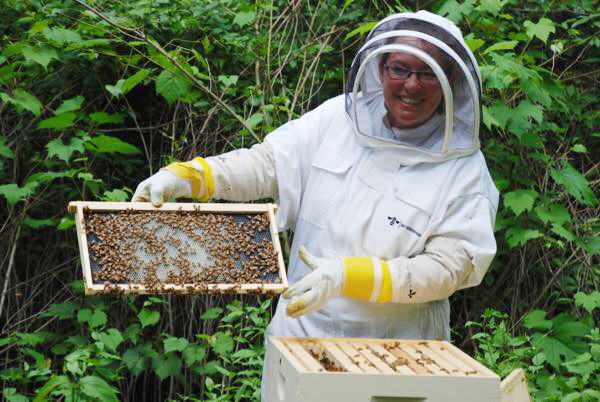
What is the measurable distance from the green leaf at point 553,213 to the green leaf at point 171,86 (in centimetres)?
219

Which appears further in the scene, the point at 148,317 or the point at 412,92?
the point at 148,317

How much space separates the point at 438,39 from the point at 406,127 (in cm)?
36

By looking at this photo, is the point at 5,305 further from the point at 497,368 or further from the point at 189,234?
the point at 497,368

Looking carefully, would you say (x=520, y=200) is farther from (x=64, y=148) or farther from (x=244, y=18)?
(x=64, y=148)

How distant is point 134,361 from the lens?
5.04m

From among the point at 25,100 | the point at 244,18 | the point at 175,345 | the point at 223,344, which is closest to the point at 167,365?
the point at 175,345

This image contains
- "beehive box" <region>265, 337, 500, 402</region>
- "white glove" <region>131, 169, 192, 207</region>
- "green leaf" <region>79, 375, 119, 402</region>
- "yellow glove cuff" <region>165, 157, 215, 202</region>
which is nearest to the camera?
"beehive box" <region>265, 337, 500, 402</region>

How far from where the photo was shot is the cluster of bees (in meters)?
3.09

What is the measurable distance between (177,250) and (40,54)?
88.8 inches

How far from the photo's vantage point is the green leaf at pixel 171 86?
5051mm

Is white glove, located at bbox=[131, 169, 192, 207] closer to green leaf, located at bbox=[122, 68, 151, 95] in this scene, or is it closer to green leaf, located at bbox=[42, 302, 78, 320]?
green leaf, located at bbox=[122, 68, 151, 95]

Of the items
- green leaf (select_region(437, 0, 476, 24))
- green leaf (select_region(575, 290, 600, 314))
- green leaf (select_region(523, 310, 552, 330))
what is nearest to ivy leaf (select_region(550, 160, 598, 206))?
green leaf (select_region(575, 290, 600, 314))

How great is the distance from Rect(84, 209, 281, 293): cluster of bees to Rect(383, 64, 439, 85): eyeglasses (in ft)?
2.47

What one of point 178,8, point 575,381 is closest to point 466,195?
point 575,381
